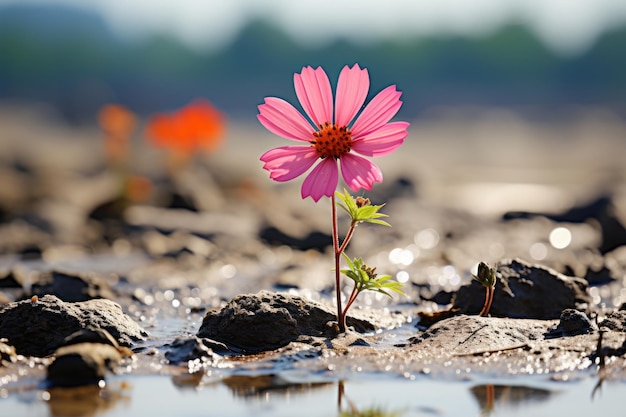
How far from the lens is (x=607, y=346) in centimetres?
302

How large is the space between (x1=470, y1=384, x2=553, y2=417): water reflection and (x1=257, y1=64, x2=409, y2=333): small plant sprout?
577mm

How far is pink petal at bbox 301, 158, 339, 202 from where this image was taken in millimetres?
2973

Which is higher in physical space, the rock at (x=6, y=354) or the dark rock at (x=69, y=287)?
the dark rock at (x=69, y=287)

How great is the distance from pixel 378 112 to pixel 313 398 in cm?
105

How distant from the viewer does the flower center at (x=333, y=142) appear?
10.2 ft

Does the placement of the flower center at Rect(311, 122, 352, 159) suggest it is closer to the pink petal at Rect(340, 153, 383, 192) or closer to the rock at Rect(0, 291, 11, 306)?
the pink petal at Rect(340, 153, 383, 192)

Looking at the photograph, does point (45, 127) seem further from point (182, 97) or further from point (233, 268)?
point (233, 268)

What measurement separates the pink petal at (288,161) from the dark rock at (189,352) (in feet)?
2.15

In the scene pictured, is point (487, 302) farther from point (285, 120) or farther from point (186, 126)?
point (186, 126)

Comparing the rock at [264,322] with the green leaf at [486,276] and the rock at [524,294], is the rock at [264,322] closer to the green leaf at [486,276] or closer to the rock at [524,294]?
the green leaf at [486,276]

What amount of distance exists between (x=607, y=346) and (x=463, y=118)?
1504 inches

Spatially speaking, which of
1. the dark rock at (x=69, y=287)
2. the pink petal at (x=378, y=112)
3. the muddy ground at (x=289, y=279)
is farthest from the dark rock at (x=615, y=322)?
the dark rock at (x=69, y=287)

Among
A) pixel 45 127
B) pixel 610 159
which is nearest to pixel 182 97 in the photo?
pixel 45 127

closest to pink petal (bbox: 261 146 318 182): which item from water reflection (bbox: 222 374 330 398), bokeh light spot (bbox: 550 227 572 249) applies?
water reflection (bbox: 222 374 330 398)
